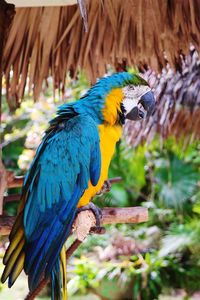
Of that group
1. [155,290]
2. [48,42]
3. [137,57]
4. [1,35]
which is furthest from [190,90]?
[155,290]

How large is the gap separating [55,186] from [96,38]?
76cm

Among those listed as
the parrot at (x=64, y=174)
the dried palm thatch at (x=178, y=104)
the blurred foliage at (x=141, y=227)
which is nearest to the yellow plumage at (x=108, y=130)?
the parrot at (x=64, y=174)

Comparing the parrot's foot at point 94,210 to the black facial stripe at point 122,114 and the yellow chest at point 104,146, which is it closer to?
the yellow chest at point 104,146

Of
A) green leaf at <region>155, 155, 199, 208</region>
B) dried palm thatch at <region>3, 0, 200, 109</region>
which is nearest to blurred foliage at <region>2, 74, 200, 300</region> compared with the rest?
green leaf at <region>155, 155, 199, 208</region>

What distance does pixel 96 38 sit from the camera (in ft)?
4.97

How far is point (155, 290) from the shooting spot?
3461mm

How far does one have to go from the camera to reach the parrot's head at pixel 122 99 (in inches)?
34.9

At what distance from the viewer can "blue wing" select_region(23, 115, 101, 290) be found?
0.82 meters

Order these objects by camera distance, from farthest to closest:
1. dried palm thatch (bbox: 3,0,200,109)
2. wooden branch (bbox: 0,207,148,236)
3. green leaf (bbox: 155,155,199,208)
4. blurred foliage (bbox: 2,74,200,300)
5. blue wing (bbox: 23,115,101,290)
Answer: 1. green leaf (bbox: 155,155,199,208)
2. blurred foliage (bbox: 2,74,200,300)
3. dried palm thatch (bbox: 3,0,200,109)
4. wooden branch (bbox: 0,207,148,236)
5. blue wing (bbox: 23,115,101,290)

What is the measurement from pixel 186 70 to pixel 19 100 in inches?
31.6

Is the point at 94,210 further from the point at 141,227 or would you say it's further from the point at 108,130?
the point at 141,227

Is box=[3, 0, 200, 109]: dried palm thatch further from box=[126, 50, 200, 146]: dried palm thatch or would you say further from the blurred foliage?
the blurred foliage

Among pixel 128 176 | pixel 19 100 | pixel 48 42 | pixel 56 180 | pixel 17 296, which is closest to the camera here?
pixel 56 180

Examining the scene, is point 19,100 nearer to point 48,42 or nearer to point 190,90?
point 48,42
